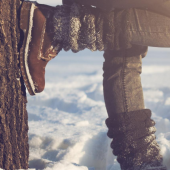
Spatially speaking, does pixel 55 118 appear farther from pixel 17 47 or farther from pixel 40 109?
pixel 17 47

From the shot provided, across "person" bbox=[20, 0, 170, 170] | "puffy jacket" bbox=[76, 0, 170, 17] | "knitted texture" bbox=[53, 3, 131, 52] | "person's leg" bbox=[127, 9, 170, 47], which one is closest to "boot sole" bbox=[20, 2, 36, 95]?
"person" bbox=[20, 0, 170, 170]

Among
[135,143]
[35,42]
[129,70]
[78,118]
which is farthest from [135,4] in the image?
[78,118]

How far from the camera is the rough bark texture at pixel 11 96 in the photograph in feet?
3.56

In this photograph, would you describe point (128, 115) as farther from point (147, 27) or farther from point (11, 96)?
point (11, 96)

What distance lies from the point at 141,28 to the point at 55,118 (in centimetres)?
131

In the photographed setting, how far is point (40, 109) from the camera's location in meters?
2.50

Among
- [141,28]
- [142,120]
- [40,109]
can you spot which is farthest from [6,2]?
[40,109]

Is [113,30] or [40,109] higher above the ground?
[113,30]

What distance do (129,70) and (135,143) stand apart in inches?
14.6

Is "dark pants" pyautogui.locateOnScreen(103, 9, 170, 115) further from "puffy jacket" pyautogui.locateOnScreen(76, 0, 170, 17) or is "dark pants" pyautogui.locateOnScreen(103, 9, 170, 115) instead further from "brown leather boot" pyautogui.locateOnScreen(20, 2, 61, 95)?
"brown leather boot" pyautogui.locateOnScreen(20, 2, 61, 95)

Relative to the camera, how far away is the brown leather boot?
1128 mm

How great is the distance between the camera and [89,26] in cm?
116

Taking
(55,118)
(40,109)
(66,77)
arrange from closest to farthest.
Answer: (55,118) → (40,109) → (66,77)

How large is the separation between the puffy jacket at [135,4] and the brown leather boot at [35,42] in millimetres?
198
